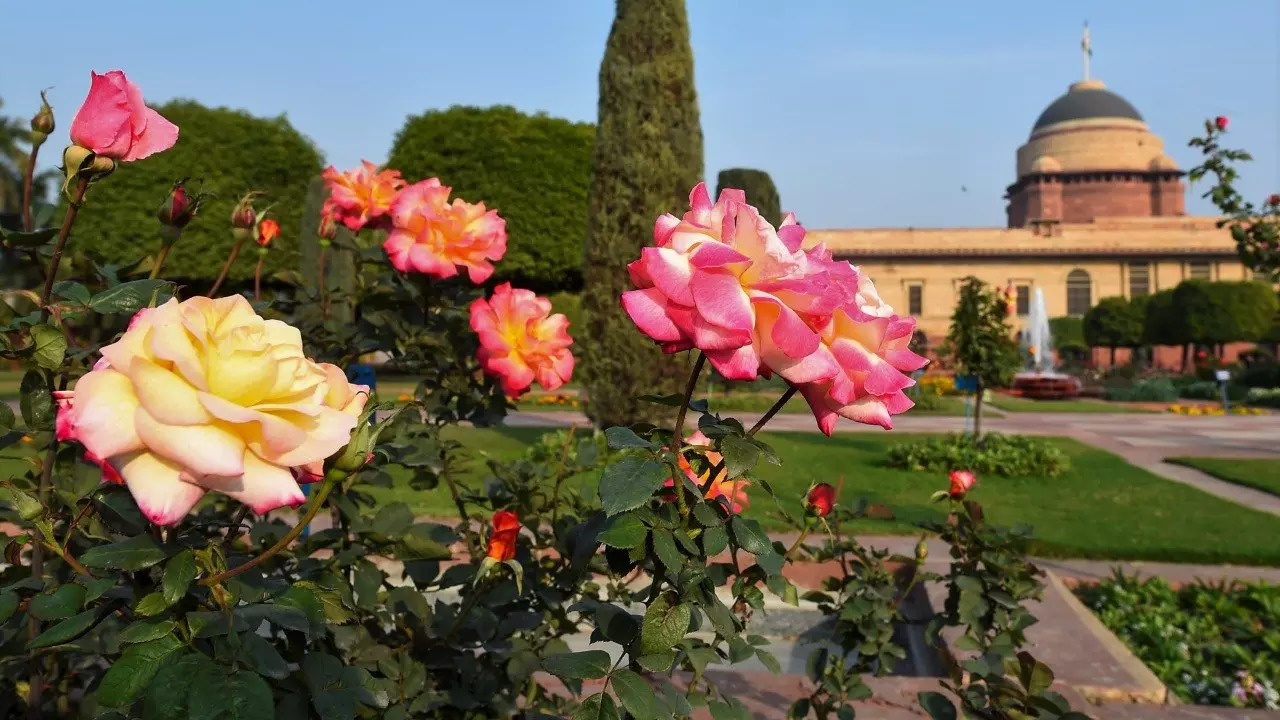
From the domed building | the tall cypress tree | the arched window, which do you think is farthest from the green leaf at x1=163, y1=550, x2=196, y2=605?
the arched window

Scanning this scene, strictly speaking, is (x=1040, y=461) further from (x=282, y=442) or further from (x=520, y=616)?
(x=282, y=442)

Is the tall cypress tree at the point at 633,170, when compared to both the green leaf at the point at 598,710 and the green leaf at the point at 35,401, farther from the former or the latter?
the green leaf at the point at 598,710

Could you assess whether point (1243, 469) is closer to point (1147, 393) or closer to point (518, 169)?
point (1147, 393)

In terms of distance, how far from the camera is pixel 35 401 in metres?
1.30

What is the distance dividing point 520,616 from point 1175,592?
3.01 m

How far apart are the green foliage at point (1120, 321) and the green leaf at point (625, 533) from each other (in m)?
34.4

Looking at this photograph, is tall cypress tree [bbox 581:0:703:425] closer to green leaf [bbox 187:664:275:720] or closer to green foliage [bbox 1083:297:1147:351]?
green leaf [bbox 187:664:275:720]

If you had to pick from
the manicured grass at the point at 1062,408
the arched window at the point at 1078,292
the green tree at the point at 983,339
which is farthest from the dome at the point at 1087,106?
the green tree at the point at 983,339

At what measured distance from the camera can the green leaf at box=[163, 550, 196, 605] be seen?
832mm

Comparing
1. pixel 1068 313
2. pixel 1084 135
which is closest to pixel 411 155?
pixel 1068 313

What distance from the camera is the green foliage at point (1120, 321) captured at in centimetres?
3130

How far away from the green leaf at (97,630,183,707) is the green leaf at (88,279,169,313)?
44 centimetres

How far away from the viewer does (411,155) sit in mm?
20000

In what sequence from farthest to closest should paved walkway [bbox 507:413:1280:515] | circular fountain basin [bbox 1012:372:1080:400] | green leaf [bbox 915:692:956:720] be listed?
circular fountain basin [bbox 1012:372:1080:400] < paved walkway [bbox 507:413:1280:515] < green leaf [bbox 915:692:956:720]
